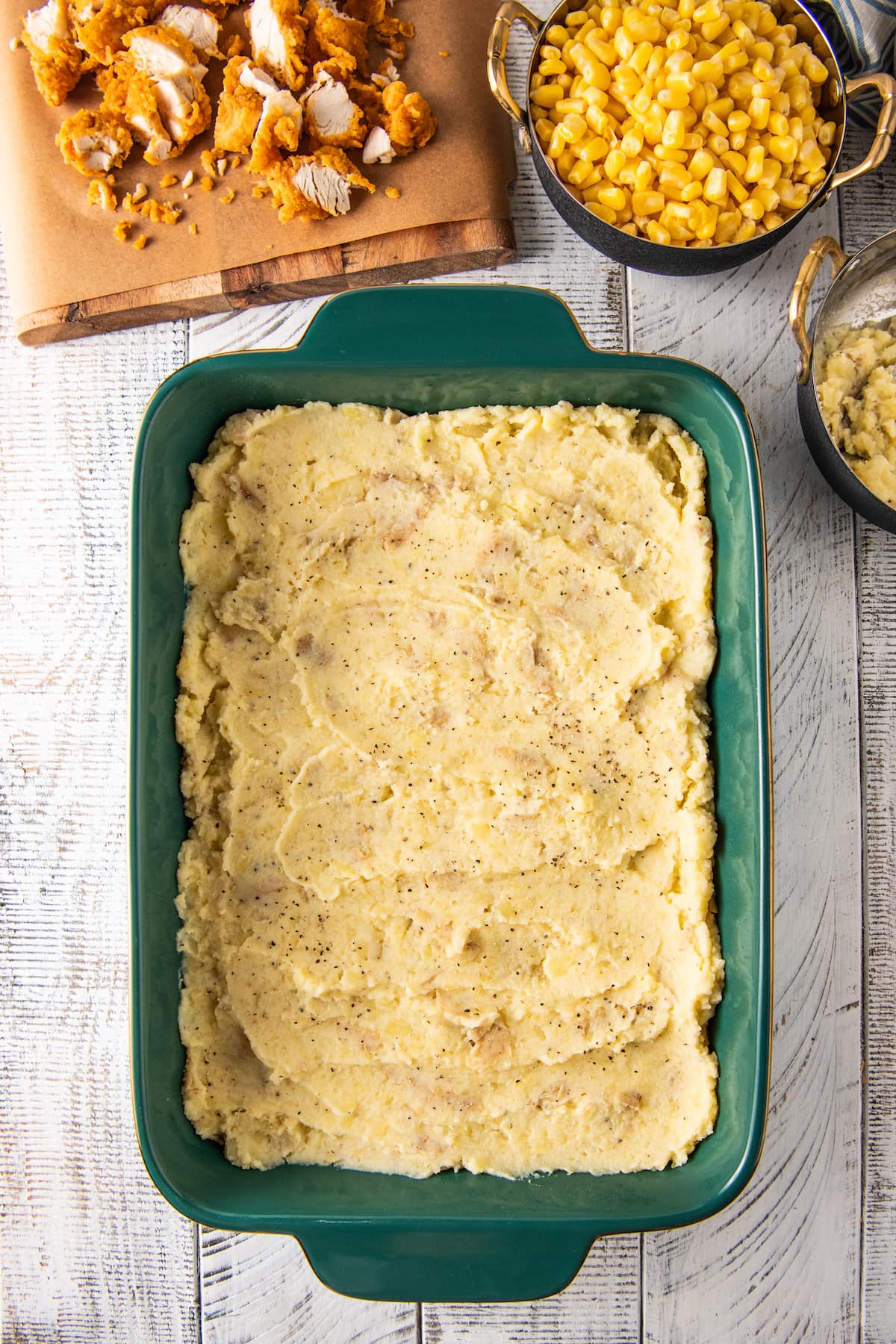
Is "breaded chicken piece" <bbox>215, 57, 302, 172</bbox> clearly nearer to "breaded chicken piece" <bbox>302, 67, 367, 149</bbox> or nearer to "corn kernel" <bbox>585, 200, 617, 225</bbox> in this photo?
"breaded chicken piece" <bbox>302, 67, 367, 149</bbox>

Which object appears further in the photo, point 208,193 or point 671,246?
point 208,193

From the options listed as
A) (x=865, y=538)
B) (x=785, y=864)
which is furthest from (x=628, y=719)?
(x=865, y=538)

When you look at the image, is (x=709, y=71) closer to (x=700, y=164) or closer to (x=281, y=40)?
(x=700, y=164)

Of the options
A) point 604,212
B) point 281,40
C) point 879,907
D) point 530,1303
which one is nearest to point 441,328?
point 604,212

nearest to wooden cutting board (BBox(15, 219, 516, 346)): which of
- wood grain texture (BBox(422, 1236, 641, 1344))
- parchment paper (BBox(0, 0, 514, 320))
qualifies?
parchment paper (BBox(0, 0, 514, 320))

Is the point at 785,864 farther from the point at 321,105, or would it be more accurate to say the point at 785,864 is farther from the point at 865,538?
the point at 321,105

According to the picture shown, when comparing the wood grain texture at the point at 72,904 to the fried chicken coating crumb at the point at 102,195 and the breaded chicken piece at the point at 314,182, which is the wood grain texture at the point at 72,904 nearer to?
the fried chicken coating crumb at the point at 102,195

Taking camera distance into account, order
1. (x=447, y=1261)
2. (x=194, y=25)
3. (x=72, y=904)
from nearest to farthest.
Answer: (x=447, y=1261) < (x=194, y=25) < (x=72, y=904)
